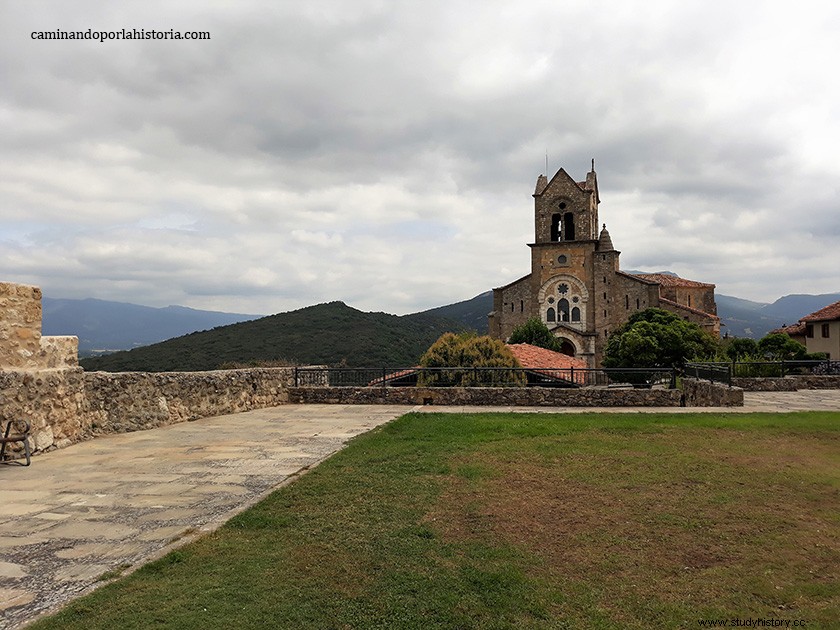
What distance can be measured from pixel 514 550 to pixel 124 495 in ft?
13.8

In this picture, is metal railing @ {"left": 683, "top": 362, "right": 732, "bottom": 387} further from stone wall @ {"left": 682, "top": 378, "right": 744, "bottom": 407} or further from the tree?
the tree

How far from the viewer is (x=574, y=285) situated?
167 feet

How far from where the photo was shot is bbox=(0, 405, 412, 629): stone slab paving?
4082 millimetres

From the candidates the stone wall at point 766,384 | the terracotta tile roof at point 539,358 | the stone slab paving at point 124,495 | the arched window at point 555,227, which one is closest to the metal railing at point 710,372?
the stone wall at point 766,384

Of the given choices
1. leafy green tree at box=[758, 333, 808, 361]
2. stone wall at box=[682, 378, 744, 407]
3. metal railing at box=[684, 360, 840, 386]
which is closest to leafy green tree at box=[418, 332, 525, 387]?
stone wall at box=[682, 378, 744, 407]

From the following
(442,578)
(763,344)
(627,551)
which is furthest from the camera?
(763,344)

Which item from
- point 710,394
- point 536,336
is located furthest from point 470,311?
point 710,394

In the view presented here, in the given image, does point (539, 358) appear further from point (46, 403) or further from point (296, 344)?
point (296, 344)

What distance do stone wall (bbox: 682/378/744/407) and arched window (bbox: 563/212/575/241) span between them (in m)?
37.6

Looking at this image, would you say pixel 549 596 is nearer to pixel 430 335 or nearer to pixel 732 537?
pixel 732 537

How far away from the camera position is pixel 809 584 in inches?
146

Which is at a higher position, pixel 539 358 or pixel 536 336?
pixel 536 336

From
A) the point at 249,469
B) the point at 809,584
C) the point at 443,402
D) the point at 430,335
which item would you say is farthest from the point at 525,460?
the point at 430,335

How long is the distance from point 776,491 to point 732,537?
1.76 m
